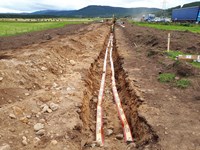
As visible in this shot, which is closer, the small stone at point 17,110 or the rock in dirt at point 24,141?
the rock in dirt at point 24,141

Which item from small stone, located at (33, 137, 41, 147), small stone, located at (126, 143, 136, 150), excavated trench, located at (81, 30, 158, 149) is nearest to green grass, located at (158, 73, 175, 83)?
excavated trench, located at (81, 30, 158, 149)

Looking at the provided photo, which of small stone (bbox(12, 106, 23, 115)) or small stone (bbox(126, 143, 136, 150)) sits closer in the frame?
small stone (bbox(126, 143, 136, 150))

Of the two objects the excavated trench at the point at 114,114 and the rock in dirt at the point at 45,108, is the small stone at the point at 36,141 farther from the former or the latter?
the rock in dirt at the point at 45,108

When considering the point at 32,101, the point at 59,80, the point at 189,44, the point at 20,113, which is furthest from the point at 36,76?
the point at 189,44

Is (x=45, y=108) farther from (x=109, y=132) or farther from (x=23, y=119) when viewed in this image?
(x=109, y=132)

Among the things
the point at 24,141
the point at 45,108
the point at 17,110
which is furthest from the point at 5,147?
the point at 45,108

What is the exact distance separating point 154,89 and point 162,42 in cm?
1174

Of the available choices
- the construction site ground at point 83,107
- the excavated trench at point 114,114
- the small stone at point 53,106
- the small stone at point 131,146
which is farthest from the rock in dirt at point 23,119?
the small stone at point 131,146

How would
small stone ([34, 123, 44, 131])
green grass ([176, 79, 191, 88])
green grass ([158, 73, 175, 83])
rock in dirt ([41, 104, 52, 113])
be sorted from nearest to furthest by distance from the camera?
small stone ([34, 123, 44, 131]) < rock in dirt ([41, 104, 52, 113]) < green grass ([176, 79, 191, 88]) < green grass ([158, 73, 175, 83])

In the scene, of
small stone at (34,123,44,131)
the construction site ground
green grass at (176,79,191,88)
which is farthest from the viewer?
green grass at (176,79,191,88)

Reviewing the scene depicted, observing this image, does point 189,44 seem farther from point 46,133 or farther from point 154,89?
point 46,133

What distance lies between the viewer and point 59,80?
35.1ft

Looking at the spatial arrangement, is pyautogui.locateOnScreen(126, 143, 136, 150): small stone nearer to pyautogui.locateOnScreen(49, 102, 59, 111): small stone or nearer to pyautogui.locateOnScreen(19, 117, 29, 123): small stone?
pyautogui.locateOnScreen(49, 102, 59, 111): small stone

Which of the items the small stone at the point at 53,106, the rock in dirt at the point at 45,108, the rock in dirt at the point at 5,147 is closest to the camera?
the rock in dirt at the point at 5,147
